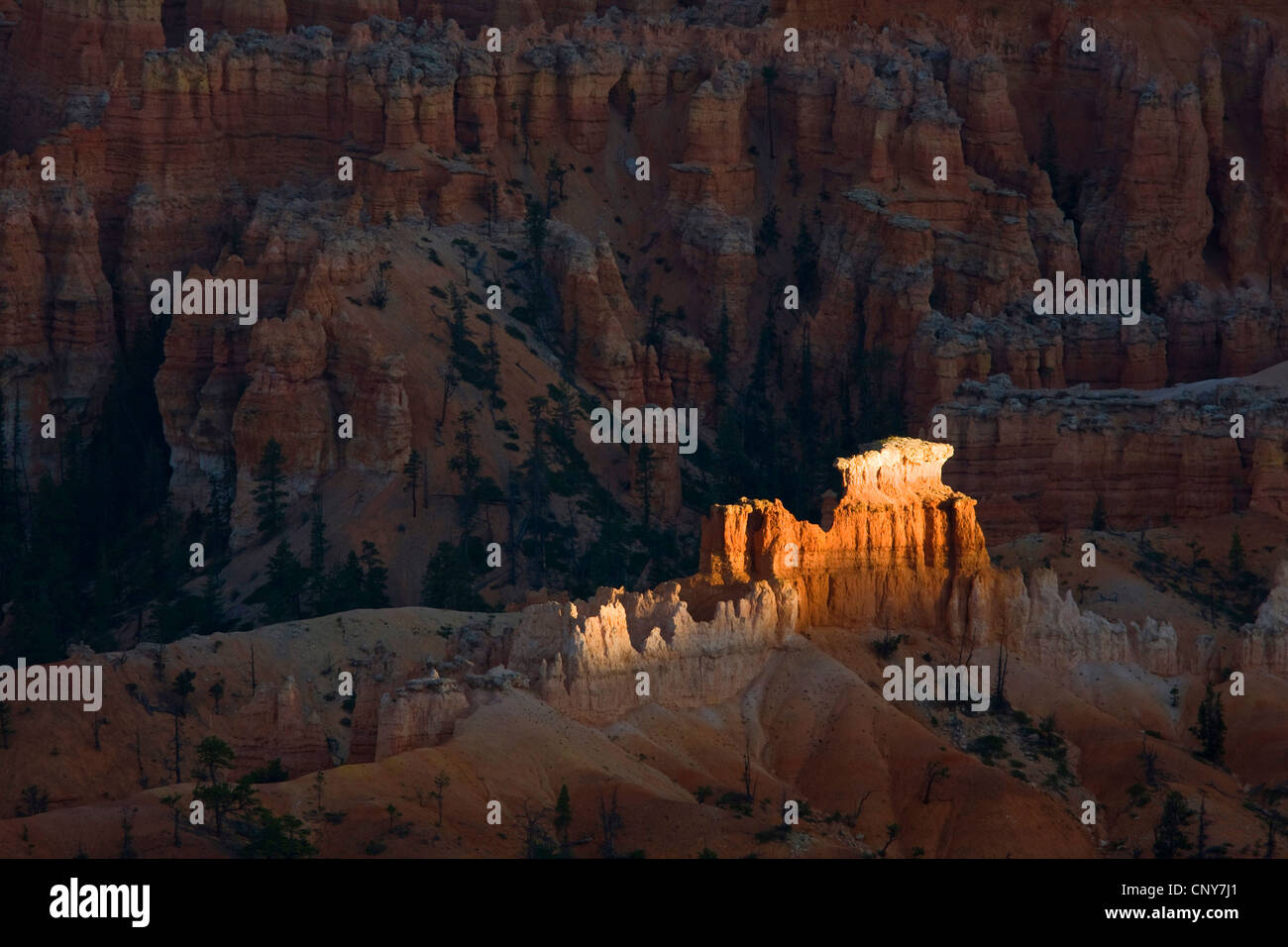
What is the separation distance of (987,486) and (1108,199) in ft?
89.0

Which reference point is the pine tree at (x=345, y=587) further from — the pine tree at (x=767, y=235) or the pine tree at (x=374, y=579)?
the pine tree at (x=767, y=235)

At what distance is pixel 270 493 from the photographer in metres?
143

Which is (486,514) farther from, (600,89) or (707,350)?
(600,89)

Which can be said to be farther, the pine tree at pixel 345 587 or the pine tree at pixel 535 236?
the pine tree at pixel 535 236

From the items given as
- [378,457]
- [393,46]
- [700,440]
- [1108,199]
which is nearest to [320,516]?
[378,457]

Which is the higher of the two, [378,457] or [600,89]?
[600,89]

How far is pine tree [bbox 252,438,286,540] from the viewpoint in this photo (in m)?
142

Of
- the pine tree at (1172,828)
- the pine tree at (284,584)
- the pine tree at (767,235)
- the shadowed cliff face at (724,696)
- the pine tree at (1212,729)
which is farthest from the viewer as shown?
the pine tree at (767,235)

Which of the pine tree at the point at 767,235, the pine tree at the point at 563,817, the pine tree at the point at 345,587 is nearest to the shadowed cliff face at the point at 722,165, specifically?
the pine tree at the point at 767,235

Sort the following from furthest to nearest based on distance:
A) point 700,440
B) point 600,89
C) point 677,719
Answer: point 600,89
point 700,440
point 677,719

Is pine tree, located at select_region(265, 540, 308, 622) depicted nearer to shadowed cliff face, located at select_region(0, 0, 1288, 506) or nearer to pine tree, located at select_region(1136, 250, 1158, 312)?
shadowed cliff face, located at select_region(0, 0, 1288, 506)

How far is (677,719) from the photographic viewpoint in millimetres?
113188

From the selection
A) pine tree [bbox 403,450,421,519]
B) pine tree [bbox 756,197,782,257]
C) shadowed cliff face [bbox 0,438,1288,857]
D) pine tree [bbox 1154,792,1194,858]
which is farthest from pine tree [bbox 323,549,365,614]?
pine tree [bbox 756,197,782,257]

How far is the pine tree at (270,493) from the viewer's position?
142125 millimetres
